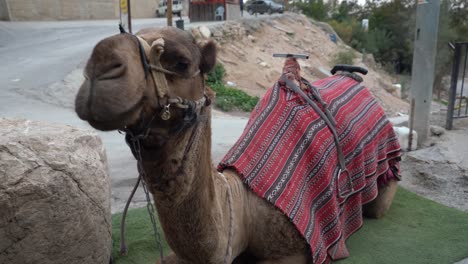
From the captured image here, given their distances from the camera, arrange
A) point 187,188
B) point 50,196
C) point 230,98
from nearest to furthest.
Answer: point 187,188 < point 50,196 < point 230,98

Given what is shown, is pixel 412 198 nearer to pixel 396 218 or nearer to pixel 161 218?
pixel 396 218

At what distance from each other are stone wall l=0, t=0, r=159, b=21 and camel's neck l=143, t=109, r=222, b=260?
2819 centimetres

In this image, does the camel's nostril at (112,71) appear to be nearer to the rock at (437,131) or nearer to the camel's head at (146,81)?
the camel's head at (146,81)

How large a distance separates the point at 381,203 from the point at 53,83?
8.49 meters

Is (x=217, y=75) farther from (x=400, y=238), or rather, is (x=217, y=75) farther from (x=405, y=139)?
(x=400, y=238)

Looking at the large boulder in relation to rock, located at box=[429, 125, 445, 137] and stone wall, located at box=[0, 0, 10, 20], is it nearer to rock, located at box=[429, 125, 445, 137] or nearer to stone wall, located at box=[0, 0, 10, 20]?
rock, located at box=[429, 125, 445, 137]

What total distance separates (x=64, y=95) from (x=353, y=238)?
25.1 ft

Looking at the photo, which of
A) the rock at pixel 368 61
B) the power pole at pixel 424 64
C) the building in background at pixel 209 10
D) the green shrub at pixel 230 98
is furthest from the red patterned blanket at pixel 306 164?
the building in background at pixel 209 10

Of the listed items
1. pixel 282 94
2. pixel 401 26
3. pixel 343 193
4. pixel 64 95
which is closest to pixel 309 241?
pixel 343 193

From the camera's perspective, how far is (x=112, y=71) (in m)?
1.57

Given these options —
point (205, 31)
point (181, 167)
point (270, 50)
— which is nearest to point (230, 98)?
point (205, 31)

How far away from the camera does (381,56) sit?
93.7ft

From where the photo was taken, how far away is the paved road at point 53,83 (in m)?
6.26

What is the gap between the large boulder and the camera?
115 inches
